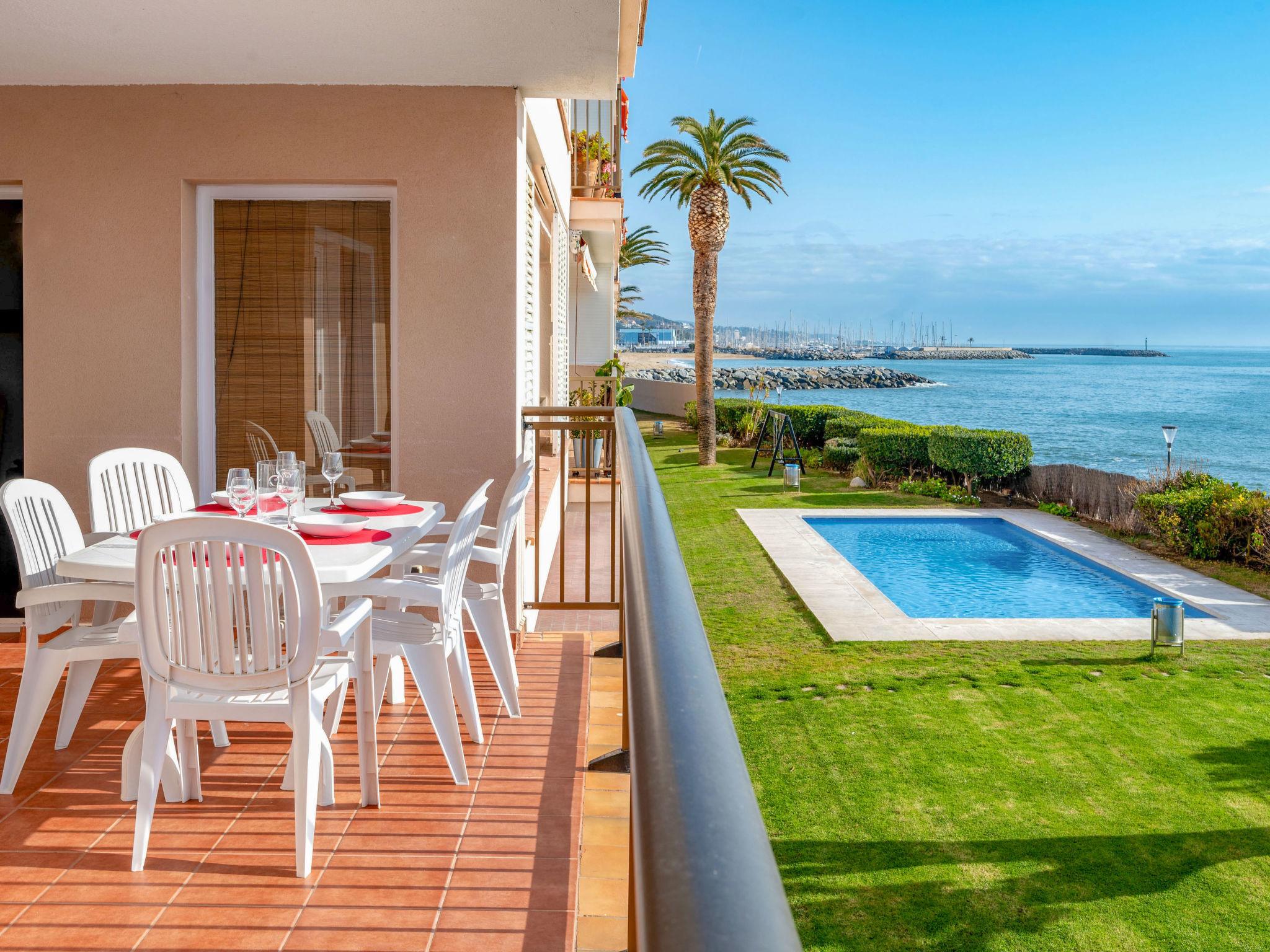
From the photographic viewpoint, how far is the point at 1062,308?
249ft

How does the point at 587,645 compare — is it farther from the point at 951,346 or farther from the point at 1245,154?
the point at 951,346

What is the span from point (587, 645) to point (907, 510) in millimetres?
10362

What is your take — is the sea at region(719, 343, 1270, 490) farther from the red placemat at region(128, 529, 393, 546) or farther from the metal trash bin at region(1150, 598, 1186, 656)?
the red placemat at region(128, 529, 393, 546)

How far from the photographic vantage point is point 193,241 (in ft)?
16.8

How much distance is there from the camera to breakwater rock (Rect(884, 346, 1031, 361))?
362 ft

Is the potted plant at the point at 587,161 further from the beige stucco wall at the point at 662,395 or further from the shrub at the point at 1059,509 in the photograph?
the beige stucco wall at the point at 662,395

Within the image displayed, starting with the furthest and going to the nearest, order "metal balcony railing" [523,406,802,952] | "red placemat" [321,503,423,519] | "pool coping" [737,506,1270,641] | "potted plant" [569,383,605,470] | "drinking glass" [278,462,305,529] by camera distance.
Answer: "potted plant" [569,383,605,470]
"pool coping" [737,506,1270,641]
"red placemat" [321,503,423,519]
"drinking glass" [278,462,305,529]
"metal balcony railing" [523,406,802,952]

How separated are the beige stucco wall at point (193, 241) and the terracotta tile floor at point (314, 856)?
1.68m

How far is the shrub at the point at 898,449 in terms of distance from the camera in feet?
58.5

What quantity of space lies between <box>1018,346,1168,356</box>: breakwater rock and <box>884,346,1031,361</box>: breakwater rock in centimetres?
519

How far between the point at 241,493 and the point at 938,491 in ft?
47.7

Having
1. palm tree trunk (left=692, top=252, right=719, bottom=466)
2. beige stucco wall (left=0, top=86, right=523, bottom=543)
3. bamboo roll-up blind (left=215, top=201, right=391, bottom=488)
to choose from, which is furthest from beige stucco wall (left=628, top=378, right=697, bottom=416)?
beige stucco wall (left=0, top=86, right=523, bottom=543)

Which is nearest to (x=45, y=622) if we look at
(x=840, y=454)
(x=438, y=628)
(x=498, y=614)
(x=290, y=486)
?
(x=290, y=486)

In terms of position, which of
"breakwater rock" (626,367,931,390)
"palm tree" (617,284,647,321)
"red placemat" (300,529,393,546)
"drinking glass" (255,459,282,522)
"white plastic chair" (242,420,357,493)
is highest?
"palm tree" (617,284,647,321)
